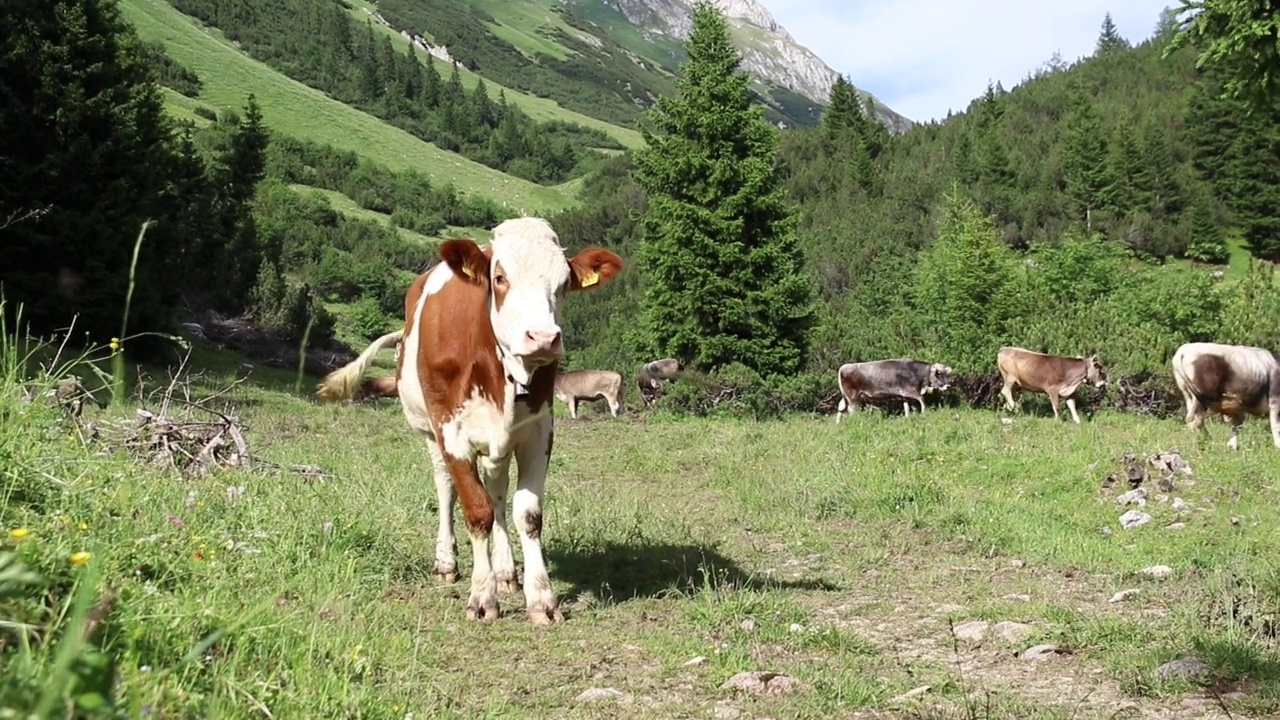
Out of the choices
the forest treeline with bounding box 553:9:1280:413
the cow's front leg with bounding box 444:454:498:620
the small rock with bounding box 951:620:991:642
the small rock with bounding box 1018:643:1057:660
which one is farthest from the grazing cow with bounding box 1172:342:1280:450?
the cow's front leg with bounding box 444:454:498:620

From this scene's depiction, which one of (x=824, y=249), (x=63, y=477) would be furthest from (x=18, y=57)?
(x=824, y=249)

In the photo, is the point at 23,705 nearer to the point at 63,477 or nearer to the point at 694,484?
the point at 63,477

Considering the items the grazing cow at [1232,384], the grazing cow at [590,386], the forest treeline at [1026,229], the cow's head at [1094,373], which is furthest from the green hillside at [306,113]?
the grazing cow at [1232,384]

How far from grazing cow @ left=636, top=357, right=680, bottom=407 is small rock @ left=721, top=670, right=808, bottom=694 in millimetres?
20176

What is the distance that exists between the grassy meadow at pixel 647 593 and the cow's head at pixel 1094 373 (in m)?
12.5

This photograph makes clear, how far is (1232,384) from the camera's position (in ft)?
53.1

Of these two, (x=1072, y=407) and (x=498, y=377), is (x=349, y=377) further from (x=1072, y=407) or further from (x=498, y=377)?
(x=1072, y=407)

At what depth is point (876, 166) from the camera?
229 ft

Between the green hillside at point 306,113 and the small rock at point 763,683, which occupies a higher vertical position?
the small rock at point 763,683

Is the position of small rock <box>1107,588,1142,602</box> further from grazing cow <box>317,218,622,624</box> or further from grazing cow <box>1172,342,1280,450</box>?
grazing cow <box>1172,342,1280,450</box>

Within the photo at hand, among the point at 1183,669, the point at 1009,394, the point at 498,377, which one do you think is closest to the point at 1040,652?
the point at 1183,669

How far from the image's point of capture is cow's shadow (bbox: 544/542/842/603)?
6043 millimetres

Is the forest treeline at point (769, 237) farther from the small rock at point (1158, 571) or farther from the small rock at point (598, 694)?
the small rock at point (1158, 571)

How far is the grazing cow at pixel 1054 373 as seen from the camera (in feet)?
74.4
